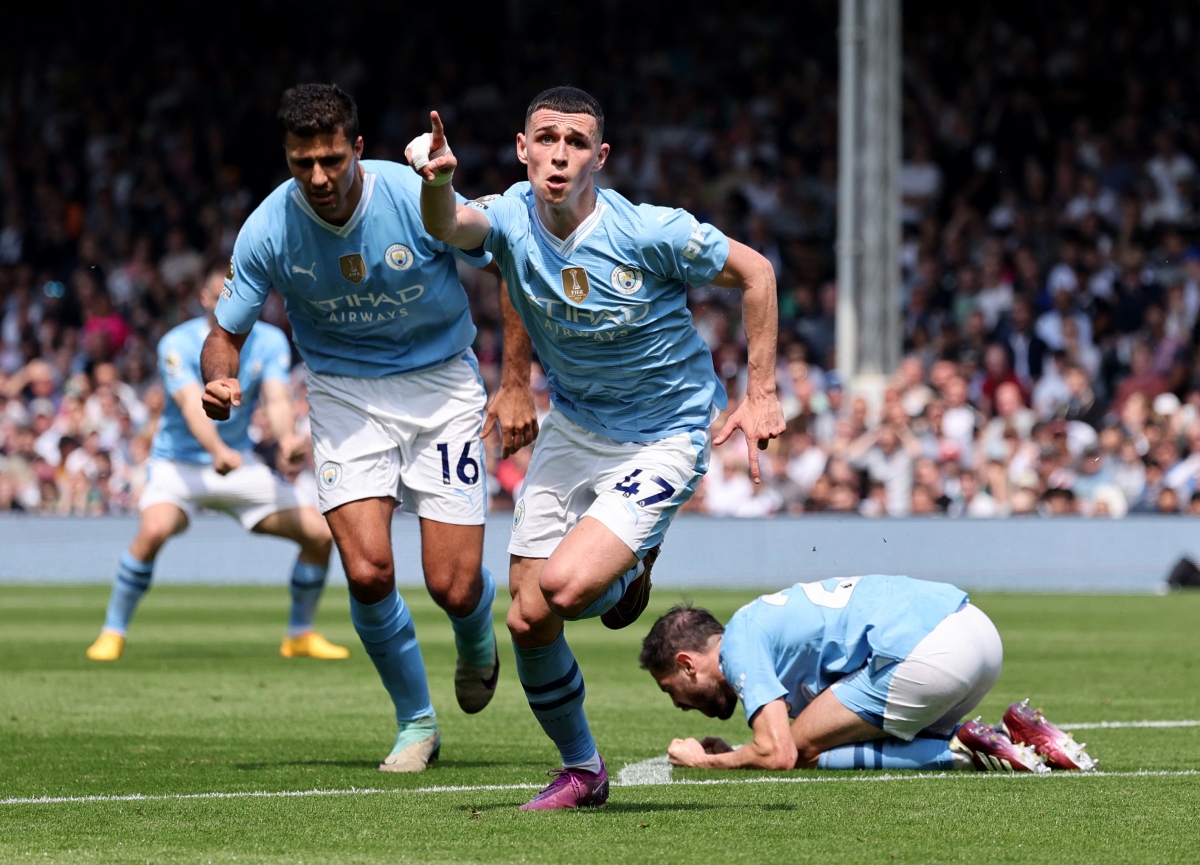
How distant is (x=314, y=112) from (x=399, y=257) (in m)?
0.68

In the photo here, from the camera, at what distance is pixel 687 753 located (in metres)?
6.52

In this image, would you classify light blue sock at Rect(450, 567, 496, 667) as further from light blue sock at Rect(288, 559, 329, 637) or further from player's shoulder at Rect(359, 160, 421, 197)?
light blue sock at Rect(288, 559, 329, 637)

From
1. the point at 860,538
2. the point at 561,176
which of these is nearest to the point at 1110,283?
the point at 860,538

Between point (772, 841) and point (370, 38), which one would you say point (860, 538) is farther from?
point (370, 38)

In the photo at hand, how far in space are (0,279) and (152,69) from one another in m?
4.54

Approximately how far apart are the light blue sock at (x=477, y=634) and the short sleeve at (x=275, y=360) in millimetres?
4046

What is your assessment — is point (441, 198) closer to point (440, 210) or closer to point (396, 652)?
point (440, 210)

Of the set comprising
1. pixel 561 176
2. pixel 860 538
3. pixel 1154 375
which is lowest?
pixel 860 538

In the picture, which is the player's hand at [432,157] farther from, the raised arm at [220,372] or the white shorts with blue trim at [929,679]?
the white shorts with blue trim at [929,679]

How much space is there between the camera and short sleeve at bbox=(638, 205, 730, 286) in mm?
5434

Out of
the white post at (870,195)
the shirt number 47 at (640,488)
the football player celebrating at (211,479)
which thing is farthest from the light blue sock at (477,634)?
the white post at (870,195)

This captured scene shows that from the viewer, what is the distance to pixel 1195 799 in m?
5.60

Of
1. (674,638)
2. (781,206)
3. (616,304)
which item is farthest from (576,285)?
(781,206)

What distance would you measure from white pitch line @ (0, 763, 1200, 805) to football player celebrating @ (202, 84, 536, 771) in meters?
0.59
